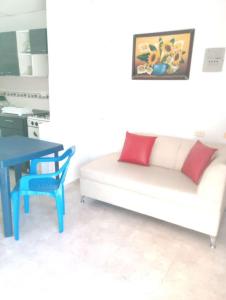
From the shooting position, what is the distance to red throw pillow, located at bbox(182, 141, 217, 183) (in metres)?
2.33

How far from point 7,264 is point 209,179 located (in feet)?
5.88

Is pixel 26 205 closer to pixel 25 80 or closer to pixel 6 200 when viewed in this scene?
pixel 6 200

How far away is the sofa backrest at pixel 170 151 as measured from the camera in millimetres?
2805

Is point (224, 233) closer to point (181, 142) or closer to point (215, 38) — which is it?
point (181, 142)

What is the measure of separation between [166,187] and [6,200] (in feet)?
4.81

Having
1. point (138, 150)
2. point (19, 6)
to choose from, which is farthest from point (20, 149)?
point (19, 6)

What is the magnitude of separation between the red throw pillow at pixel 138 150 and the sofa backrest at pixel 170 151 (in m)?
0.09

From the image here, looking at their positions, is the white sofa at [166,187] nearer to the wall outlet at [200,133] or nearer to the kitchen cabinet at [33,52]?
the wall outlet at [200,133]

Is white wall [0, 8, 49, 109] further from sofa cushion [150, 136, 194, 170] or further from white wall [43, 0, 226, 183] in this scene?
sofa cushion [150, 136, 194, 170]

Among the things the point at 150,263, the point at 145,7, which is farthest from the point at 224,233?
the point at 145,7

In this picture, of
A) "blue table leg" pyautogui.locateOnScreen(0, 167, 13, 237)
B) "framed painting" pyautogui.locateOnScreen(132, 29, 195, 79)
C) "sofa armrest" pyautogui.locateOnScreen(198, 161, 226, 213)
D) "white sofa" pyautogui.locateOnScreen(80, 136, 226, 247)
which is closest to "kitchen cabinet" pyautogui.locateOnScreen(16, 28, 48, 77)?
"framed painting" pyautogui.locateOnScreen(132, 29, 195, 79)

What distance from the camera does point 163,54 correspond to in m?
3.00

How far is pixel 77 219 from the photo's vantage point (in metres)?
2.56

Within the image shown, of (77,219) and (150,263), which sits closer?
(150,263)
